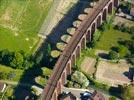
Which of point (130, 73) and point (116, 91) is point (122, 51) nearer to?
point (130, 73)

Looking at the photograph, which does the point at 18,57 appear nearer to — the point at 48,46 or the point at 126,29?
the point at 48,46

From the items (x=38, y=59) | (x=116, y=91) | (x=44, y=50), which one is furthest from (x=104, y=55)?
(x=38, y=59)

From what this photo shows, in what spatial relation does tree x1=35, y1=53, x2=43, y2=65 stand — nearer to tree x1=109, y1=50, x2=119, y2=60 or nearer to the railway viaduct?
the railway viaduct

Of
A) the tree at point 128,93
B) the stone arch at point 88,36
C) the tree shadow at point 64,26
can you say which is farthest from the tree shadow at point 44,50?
the tree at point 128,93

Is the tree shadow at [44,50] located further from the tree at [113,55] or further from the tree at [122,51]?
the tree at [122,51]

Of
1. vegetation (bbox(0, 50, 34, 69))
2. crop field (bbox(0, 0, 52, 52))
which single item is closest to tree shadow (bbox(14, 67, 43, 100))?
vegetation (bbox(0, 50, 34, 69))

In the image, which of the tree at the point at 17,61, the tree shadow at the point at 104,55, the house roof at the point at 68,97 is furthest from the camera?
the tree shadow at the point at 104,55
